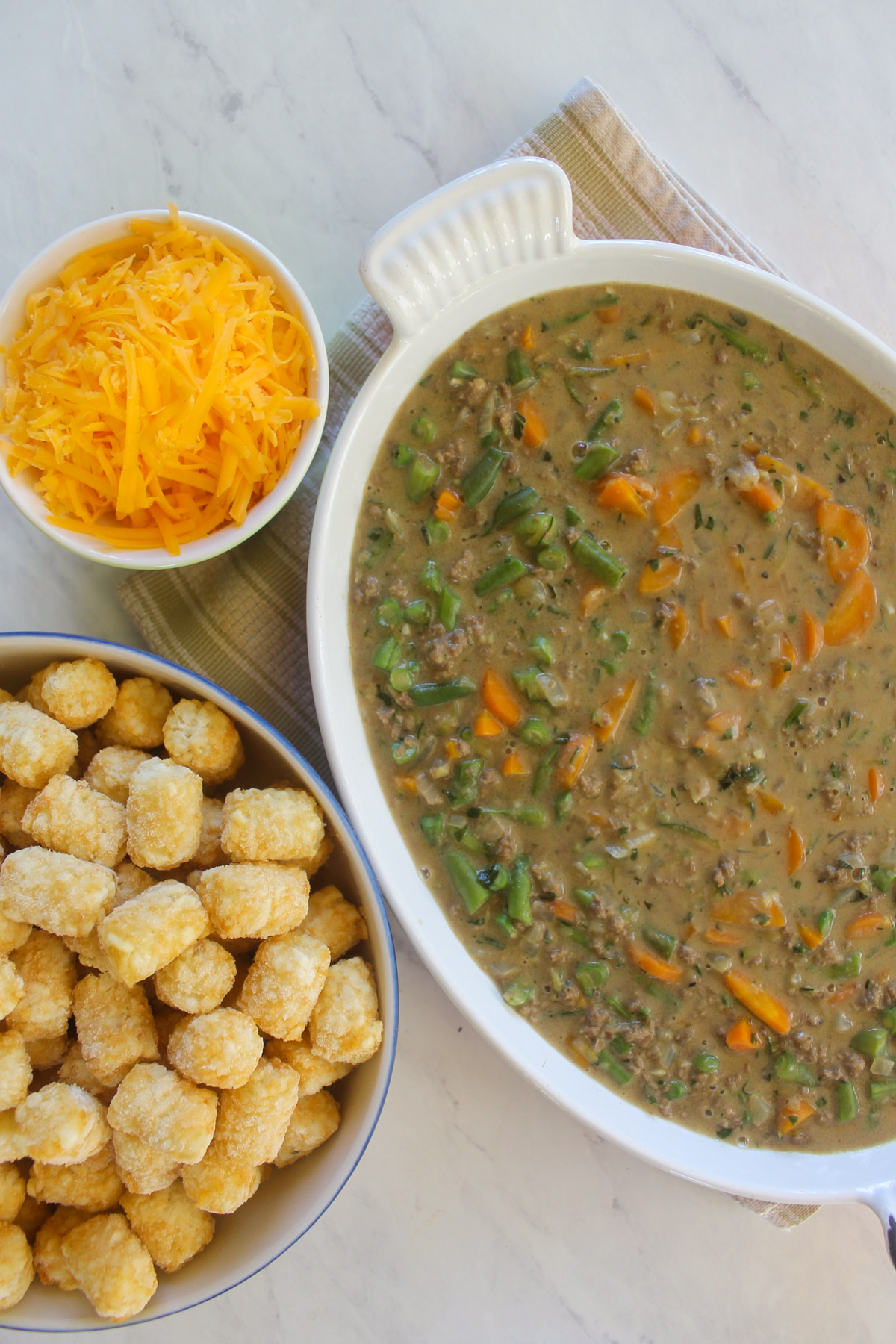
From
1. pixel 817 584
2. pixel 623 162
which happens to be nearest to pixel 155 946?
pixel 817 584

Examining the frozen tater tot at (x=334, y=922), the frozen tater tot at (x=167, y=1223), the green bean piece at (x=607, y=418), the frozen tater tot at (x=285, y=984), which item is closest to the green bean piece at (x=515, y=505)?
the green bean piece at (x=607, y=418)

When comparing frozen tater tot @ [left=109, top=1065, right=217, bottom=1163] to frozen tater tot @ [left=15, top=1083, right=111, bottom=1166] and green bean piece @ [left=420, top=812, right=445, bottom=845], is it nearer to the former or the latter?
frozen tater tot @ [left=15, top=1083, right=111, bottom=1166]

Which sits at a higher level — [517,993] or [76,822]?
[76,822]

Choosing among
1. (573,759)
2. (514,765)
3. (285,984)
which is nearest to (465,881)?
(514,765)

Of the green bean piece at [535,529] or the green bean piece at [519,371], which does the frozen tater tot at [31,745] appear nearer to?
the green bean piece at [535,529]

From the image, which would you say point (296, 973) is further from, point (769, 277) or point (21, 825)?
point (769, 277)

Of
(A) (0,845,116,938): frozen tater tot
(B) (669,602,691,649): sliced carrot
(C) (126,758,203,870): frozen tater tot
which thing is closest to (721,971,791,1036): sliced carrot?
(B) (669,602,691,649): sliced carrot

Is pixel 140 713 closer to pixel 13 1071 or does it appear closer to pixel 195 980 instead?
pixel 195 980
